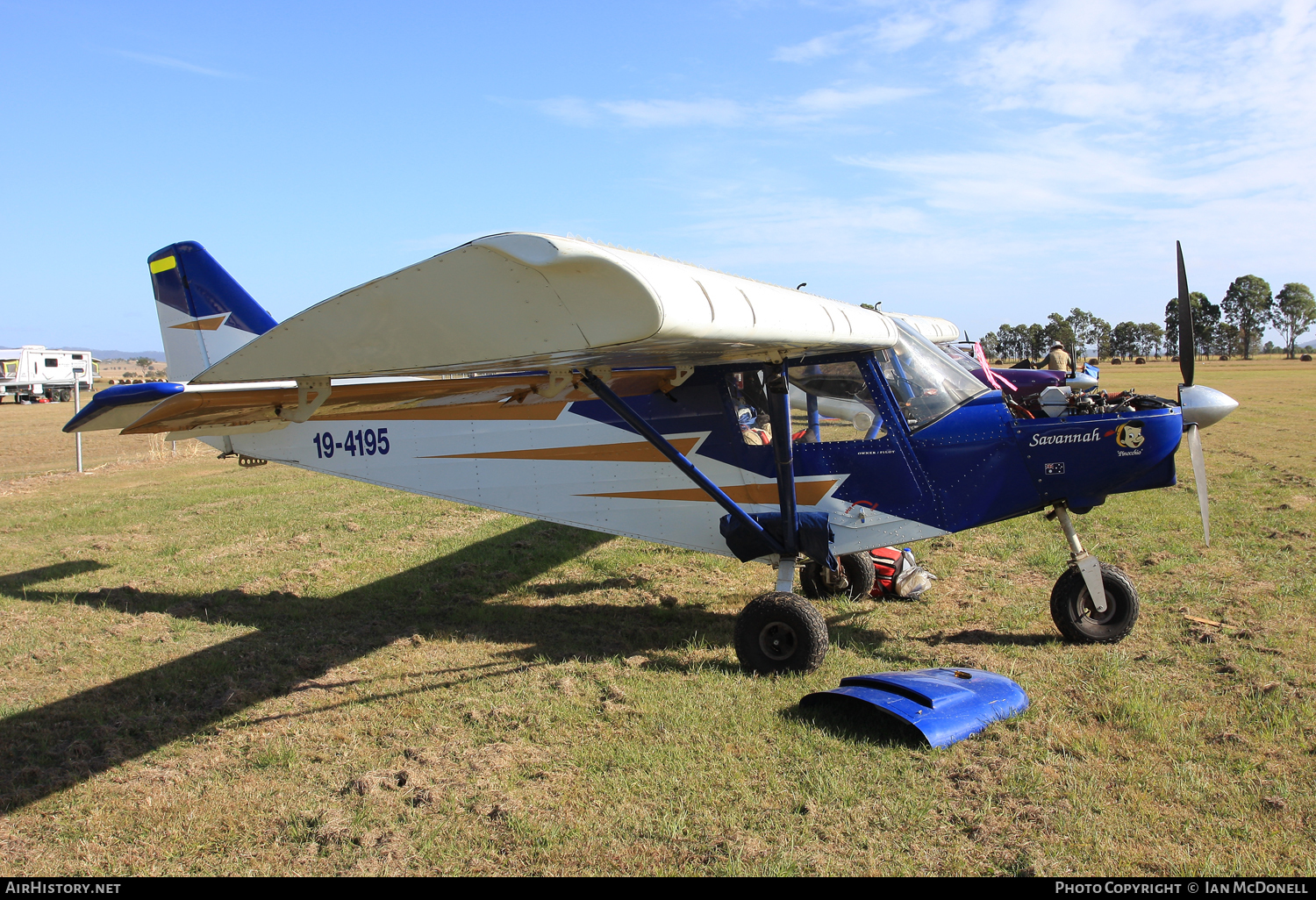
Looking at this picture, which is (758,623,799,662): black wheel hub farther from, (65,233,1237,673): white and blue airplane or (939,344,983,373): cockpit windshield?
(939,344,983,373): cockpit windshield

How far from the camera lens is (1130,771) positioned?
3748mm

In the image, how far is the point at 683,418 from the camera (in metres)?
6.23

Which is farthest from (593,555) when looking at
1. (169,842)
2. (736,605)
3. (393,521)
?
(169,842)

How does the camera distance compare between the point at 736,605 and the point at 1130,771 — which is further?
the point at 736,605

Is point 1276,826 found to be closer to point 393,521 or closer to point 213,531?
point 393,521

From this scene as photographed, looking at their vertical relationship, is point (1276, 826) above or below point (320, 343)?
below

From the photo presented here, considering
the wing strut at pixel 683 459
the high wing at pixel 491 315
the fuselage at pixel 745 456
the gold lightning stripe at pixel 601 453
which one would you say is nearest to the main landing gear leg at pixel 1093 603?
the fuselage at pixel 745 456

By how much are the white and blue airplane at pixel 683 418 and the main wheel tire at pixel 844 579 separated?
0.03m

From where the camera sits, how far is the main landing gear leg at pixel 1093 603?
5.44 metres

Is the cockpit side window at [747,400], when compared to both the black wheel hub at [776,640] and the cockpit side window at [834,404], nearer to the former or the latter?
the cockpit side window at [834,404]

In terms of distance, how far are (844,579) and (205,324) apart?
276 inches

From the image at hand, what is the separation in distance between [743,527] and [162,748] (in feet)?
12.6

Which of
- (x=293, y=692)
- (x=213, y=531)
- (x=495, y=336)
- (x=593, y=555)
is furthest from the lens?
(x=213, y=531)

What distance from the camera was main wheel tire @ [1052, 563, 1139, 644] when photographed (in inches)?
214
